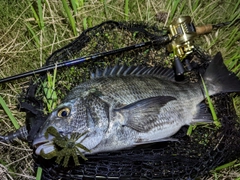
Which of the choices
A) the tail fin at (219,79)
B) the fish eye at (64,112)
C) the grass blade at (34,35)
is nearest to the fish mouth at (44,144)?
the fish eye at (64,112)

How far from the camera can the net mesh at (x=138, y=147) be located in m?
2.81

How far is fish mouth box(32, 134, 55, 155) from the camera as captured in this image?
249 cm

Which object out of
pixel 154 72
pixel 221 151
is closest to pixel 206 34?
pixel 154 72

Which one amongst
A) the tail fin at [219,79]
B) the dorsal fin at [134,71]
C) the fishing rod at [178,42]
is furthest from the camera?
the tail fin at [219,79]

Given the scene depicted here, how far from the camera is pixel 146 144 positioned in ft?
9.42

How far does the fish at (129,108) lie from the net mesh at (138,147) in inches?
6.8

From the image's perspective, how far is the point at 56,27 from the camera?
11.6ft

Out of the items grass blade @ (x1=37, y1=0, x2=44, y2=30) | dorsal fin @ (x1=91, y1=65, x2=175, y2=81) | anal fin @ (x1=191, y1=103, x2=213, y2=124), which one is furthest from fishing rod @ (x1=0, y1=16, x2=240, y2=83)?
grass blade @ (x1=37, y1=0, x2=44, y2=30)

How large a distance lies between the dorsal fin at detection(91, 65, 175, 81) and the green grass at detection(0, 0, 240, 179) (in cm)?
53

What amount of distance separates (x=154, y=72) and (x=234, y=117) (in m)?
0.96

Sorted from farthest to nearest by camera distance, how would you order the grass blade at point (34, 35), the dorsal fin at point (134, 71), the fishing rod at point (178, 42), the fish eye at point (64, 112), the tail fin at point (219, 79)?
the grass blade at point (34, 35) → the tail fin at point (219, 79) → the fishing rod at point (178, 42) → the dorsal fin at point (134, 71) → the fish eye at point (64, 112)

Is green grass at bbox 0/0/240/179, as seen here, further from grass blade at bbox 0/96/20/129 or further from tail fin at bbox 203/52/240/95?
tail fin at bbox 203/52/240/95

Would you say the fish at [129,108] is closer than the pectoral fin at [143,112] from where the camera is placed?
Yes

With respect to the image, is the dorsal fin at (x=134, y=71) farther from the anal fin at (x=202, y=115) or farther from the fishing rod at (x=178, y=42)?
the anal fin at (x=202, y=115)
